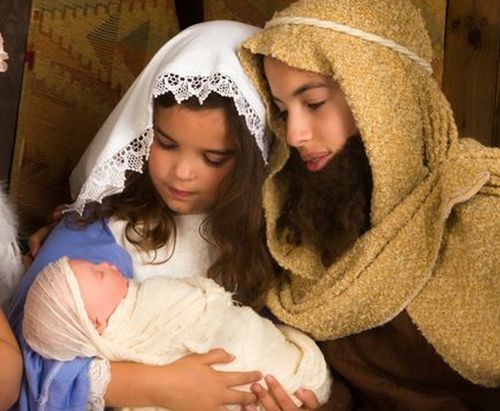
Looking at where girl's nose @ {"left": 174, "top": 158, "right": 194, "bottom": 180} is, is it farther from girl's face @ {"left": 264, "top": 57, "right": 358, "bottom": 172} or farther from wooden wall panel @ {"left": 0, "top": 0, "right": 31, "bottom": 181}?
wooden wall panel @ {"left": 0, "top": 0, "right": 31, "bottom": 181}

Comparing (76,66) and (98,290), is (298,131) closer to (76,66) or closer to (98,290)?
(98,290)

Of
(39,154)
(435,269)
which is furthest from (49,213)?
(435,269)

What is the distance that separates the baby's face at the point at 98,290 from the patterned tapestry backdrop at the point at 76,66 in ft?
1.96

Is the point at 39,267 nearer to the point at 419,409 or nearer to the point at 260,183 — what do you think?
the point at 260,183

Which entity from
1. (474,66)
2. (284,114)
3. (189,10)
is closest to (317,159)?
(284,114)

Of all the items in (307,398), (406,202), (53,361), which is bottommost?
(307,398)

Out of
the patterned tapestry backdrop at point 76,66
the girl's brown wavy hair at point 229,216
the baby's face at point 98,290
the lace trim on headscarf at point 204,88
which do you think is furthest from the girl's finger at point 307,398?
the patterned tapestry backdrop at point 76,66

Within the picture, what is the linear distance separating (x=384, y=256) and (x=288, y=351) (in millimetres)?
234

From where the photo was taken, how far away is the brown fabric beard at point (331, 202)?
1423 millimetres

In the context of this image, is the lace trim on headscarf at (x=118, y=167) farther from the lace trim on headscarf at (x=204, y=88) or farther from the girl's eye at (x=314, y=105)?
the girl's eye at (x=314, y=105)

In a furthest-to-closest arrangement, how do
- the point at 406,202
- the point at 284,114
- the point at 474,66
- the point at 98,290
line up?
the point at 474,66, the point at 284,114, the point at 406,202, the point at 98,290

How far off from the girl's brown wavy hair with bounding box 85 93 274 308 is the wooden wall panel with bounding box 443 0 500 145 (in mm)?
525

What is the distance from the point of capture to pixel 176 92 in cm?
140

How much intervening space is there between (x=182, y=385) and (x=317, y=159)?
17.5 inches
